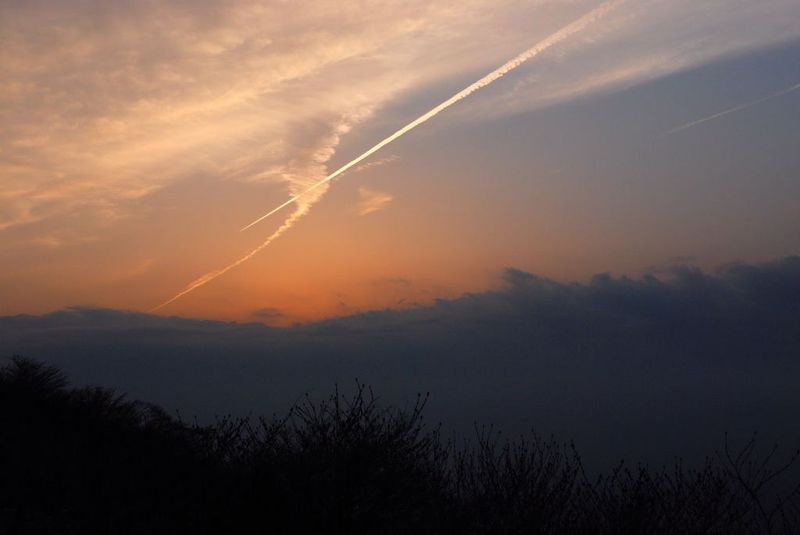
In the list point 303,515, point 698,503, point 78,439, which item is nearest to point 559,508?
point 698,503

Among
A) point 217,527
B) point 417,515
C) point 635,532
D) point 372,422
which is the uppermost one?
point 372,422

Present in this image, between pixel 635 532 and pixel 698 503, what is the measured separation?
170 cm

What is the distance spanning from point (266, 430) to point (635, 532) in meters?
9.76

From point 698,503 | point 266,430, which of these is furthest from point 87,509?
point 698,503

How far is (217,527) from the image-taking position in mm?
17891

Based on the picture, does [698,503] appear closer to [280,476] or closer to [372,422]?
[372,422]

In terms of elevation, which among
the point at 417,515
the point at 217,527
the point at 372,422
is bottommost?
the point at 417,515

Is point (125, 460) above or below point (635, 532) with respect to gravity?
above

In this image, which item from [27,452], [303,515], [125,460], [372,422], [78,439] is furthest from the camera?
[78,439]

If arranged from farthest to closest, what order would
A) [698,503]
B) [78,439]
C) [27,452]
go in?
[78,439]
[27,452]
[698,503]

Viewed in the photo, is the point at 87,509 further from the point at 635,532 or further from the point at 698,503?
the point at 698,503

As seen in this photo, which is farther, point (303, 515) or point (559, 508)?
point (559, 508)

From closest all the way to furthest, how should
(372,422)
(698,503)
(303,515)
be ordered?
(303,515) → (372,422) → (698,503)

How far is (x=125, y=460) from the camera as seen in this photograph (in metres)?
31.2
